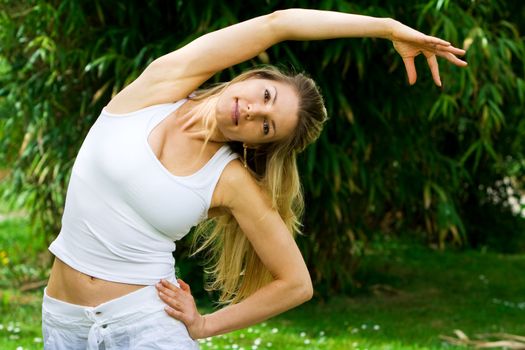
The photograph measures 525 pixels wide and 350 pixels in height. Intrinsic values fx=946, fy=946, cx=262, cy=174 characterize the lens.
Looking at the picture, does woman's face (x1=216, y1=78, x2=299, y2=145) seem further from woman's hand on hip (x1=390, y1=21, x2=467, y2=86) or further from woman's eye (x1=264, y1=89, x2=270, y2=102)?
woman's hand on hip (x1=390, y1=21, x2=467, y2=86)

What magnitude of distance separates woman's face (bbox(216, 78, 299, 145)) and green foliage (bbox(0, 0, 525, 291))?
256cm

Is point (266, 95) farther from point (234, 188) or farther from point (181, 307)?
point (181, 307)

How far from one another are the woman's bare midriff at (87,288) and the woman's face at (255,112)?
40cm

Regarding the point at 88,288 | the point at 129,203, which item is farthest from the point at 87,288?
A: the point at 129,203

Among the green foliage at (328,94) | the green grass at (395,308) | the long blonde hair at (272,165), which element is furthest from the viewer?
the green foliage at (328,94)

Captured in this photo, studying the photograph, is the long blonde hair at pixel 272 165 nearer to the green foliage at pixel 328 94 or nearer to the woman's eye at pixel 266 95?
the woman's eye at pixel 266 95

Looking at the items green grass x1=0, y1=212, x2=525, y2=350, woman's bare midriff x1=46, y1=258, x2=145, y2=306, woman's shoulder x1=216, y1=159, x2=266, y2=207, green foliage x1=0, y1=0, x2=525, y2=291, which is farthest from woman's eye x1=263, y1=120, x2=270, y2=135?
green foliage x1=0, y1=0, x2=525, y2=291

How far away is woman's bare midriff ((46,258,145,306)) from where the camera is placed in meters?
2.04

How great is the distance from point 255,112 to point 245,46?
0.54 ft

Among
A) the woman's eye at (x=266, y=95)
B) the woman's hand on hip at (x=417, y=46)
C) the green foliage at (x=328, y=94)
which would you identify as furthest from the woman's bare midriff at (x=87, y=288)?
the green foliage at (x=328, y=94)

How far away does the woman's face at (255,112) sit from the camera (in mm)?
→ 2041

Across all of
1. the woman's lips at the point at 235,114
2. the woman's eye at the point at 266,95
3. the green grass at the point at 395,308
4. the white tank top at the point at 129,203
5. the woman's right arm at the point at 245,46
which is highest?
the woman's right arm at the point at 245,46

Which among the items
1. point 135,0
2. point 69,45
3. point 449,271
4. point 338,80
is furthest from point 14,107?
point 449,271

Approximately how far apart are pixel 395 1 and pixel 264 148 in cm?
298
